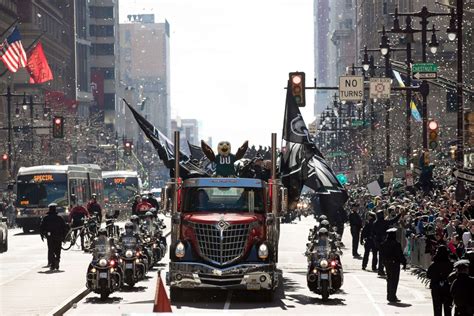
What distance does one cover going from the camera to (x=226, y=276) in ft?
84.4

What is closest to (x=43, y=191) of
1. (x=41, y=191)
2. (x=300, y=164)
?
(x=41, y=191)

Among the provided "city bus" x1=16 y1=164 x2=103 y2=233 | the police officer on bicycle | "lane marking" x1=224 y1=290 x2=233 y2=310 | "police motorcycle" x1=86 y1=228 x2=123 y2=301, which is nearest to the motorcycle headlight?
"lane marking" x1=224 y1=290 x2=233 y2=310

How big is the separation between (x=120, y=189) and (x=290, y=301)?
6548 cm

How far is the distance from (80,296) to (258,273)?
392cm

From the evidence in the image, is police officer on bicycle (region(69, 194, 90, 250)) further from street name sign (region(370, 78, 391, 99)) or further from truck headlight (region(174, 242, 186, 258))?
truck headlight (region(174, 242, 186, 258))

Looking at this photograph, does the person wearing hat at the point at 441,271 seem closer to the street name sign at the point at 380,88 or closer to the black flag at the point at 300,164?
the black flag at the point at 300,164

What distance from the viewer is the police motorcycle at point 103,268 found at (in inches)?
1056

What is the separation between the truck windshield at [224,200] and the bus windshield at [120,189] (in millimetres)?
63668

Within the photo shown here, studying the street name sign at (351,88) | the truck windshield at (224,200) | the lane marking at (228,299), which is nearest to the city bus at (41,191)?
the street name sign at (351,88)

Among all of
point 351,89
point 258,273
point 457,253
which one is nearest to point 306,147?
point 258,273

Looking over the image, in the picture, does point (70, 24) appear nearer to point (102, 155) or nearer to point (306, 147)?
point (102, 155)

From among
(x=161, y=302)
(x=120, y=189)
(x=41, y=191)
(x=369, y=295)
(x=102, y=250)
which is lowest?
(x=120, y=189)

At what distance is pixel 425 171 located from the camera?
50469 millimetres

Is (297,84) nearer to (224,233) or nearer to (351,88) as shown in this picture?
(351,88)
